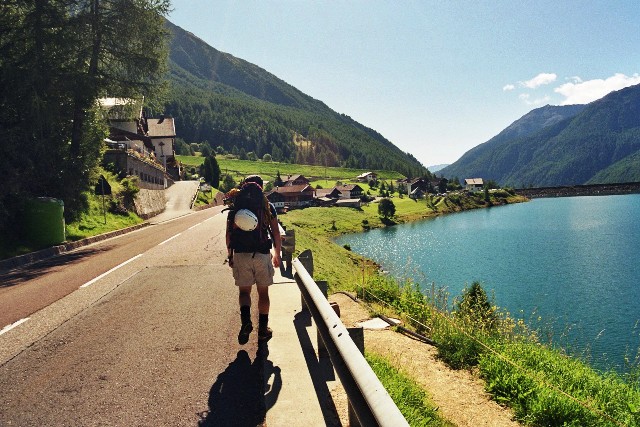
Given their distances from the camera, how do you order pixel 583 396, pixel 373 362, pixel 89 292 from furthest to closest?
pixel 89 292
pixel 583 396
pixel 373 362

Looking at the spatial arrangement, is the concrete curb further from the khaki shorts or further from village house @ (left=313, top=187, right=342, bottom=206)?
village house @ (left=313, top=187, right=342, bottom=206)

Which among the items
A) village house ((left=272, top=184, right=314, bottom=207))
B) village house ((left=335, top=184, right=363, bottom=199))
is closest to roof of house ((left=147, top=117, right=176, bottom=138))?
village house ((left=272, top=184, right=314, bottom=207))

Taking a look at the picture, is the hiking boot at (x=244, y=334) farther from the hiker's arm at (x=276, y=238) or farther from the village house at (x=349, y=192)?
the village house at (x=349, y=192)

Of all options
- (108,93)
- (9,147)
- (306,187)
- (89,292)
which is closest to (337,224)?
(306,187)

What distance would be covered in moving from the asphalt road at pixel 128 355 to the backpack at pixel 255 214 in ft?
4.60

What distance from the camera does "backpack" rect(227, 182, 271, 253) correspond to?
577 cm

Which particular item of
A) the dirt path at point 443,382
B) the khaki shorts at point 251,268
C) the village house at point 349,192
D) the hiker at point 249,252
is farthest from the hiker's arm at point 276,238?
the village house at point 349,192

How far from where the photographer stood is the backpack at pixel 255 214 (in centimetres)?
577

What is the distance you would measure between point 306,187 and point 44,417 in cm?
13059

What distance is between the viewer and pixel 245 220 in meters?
5.64

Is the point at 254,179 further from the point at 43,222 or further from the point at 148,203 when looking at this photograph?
the point at 148,203

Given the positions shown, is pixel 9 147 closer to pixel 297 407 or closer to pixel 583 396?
pixel 297 407

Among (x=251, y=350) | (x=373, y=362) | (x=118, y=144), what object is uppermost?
(x=118, y=144)

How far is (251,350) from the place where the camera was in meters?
5.51
